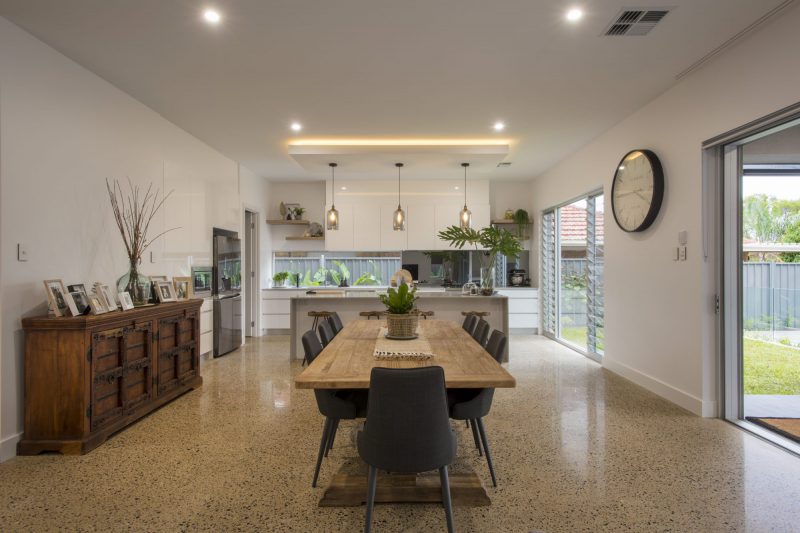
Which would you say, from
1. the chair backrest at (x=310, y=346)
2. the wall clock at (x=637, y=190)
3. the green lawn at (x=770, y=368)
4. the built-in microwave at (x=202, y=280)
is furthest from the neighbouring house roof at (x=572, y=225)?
the built-in microwave at (x=202, y=280)

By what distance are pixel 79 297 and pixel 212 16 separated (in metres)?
2.19

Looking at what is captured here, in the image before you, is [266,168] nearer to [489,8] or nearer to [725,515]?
[489,8]

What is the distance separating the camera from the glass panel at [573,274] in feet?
20.5

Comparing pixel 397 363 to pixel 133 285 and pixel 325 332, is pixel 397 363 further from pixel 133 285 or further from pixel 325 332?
pixel 133 285

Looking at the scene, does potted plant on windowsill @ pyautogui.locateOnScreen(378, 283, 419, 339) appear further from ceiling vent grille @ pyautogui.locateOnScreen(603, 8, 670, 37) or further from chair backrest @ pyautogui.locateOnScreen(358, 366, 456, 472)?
ceiling vent grille @ pyautogui.locateOnScreen(603, 8, 670, 37)

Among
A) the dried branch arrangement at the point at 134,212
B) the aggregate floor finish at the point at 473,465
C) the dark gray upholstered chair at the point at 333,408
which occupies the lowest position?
the aggregate floor finish at the point at 473,465

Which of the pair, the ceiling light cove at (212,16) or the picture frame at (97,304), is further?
the picture frame at (97,304)

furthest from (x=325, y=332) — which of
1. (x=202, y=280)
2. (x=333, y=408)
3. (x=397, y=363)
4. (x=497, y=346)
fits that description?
(x=202, y=280)

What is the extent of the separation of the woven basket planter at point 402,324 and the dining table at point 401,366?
0.34 m

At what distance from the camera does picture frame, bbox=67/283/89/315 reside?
3.16m

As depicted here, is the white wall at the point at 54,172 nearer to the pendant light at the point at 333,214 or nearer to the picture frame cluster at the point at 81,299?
the picture frame cluster at the point at 81,299

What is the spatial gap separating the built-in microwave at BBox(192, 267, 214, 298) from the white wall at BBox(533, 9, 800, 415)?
16.2ft

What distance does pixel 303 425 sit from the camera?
11.2 feet

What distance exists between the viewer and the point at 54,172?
126 inches
